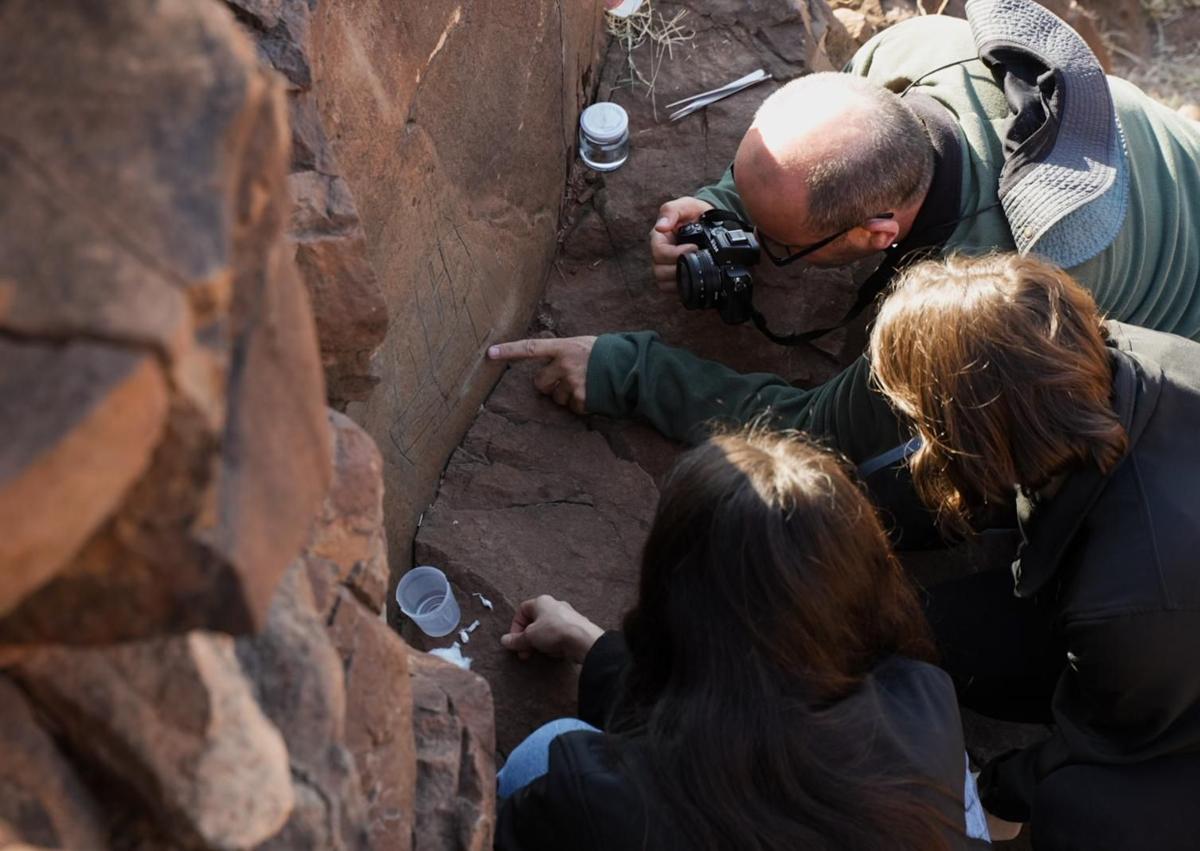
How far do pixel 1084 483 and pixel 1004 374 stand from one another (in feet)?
0.80

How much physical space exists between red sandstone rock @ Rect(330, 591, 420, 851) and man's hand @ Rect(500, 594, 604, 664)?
78cm

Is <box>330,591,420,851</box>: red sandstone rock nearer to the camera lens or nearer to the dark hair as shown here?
the dark hair

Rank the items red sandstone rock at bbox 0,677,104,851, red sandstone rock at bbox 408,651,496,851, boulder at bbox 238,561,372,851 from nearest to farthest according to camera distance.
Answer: red sandstone rock at bbox 0,677,104,851, boulder at bbox 238,561,372,851, red sandstone rock at bbox 408,651,496,851

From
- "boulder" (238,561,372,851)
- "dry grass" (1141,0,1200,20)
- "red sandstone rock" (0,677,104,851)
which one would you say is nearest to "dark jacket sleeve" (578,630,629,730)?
"boulder" (238,561,372,851)

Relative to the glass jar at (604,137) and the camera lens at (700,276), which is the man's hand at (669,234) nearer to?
the camera lens at (700,276)

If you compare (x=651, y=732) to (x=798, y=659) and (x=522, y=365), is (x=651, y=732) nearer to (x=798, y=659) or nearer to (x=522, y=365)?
(x=798, y=659)

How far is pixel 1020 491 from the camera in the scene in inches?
79.7

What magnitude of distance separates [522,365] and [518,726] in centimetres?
95

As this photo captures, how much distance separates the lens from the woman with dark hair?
1546 mm

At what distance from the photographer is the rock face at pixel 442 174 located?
2.13m

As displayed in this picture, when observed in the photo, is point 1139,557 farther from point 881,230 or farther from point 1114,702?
point 881,230

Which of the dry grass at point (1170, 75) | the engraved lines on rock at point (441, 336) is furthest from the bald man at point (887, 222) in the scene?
the dry grass at point (1170, 75)

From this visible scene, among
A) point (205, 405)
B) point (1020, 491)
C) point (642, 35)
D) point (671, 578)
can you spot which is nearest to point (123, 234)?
point (205, 405)

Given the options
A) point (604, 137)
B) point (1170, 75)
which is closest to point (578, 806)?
point (604, 137)
